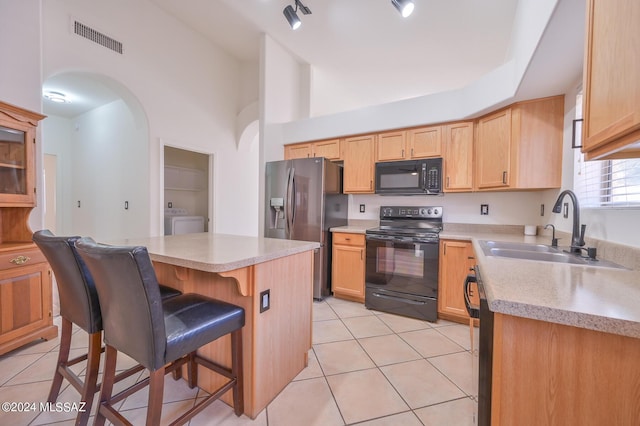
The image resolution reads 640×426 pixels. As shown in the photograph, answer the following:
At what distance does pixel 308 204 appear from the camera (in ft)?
10.7

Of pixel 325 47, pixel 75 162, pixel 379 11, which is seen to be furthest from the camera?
pixel 75 162

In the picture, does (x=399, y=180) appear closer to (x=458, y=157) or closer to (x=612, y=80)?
(x=458, y=157)

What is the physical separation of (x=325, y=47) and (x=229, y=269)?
3.87 metres

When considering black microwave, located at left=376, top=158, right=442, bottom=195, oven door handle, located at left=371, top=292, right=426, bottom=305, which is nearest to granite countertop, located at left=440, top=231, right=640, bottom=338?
oven door handle, located at left=371, top=292, right=426, bottom=305

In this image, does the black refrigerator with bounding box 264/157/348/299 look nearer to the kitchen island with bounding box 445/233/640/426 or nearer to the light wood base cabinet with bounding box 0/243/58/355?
the light wood base cabinet with bounding box 0/243/58/355

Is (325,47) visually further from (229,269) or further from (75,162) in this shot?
(75,162)

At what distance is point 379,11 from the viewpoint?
312 centimetres

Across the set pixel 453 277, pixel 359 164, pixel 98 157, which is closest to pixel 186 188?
pixel 98 157

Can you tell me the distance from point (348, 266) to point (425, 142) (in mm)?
1719

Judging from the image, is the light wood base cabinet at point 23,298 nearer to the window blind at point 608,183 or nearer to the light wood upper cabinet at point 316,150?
the light wood upper cabinet at point 316,150

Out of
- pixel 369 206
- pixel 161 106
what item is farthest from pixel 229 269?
pixel 161 106

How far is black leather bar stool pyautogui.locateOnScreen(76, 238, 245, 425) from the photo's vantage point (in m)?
0.97

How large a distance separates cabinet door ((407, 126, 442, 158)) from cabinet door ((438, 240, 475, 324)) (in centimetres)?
104

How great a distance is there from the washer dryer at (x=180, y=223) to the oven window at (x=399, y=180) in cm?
329
